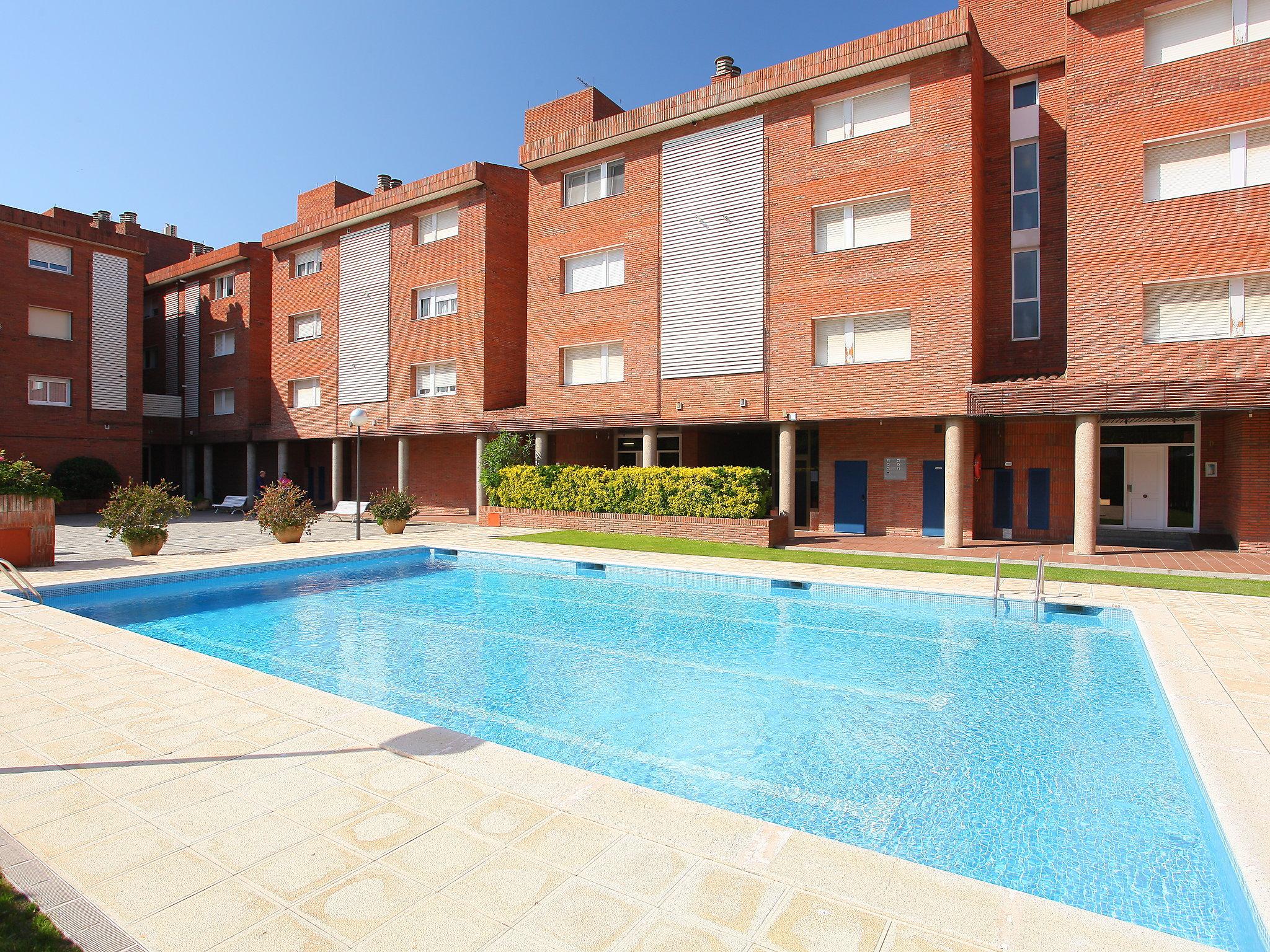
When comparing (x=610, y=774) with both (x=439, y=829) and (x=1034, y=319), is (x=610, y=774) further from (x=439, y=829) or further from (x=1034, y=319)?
(x=1034, y=319)

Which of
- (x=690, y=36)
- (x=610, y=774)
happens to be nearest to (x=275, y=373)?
(x=690, y=36)

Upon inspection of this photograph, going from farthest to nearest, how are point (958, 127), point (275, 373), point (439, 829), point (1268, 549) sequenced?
point (275, 373)
point (958, 127)
point (1268, 549)
point (439, 829)

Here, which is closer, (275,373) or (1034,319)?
(1034,319)

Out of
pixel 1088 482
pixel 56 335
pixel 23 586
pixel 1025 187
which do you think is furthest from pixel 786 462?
pixel 56 335

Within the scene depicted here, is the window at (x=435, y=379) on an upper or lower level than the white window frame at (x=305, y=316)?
lower

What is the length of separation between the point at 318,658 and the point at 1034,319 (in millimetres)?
17178

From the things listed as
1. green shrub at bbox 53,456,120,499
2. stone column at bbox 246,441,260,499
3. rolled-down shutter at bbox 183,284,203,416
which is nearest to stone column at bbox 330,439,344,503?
stone column at bbox 246,441,260,499

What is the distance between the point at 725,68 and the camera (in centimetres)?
2005

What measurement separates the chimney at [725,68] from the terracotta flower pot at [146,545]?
17802 mm

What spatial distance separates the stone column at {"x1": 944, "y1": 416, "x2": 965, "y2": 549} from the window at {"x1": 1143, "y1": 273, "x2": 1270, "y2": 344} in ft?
12.6

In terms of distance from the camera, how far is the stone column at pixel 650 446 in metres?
20.1

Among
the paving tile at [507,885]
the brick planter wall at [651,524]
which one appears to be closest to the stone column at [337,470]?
the brick planter wall at [651,524]

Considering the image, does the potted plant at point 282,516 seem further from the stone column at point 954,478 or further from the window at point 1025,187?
the window at point 1025,187

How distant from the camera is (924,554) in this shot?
14.8 m
